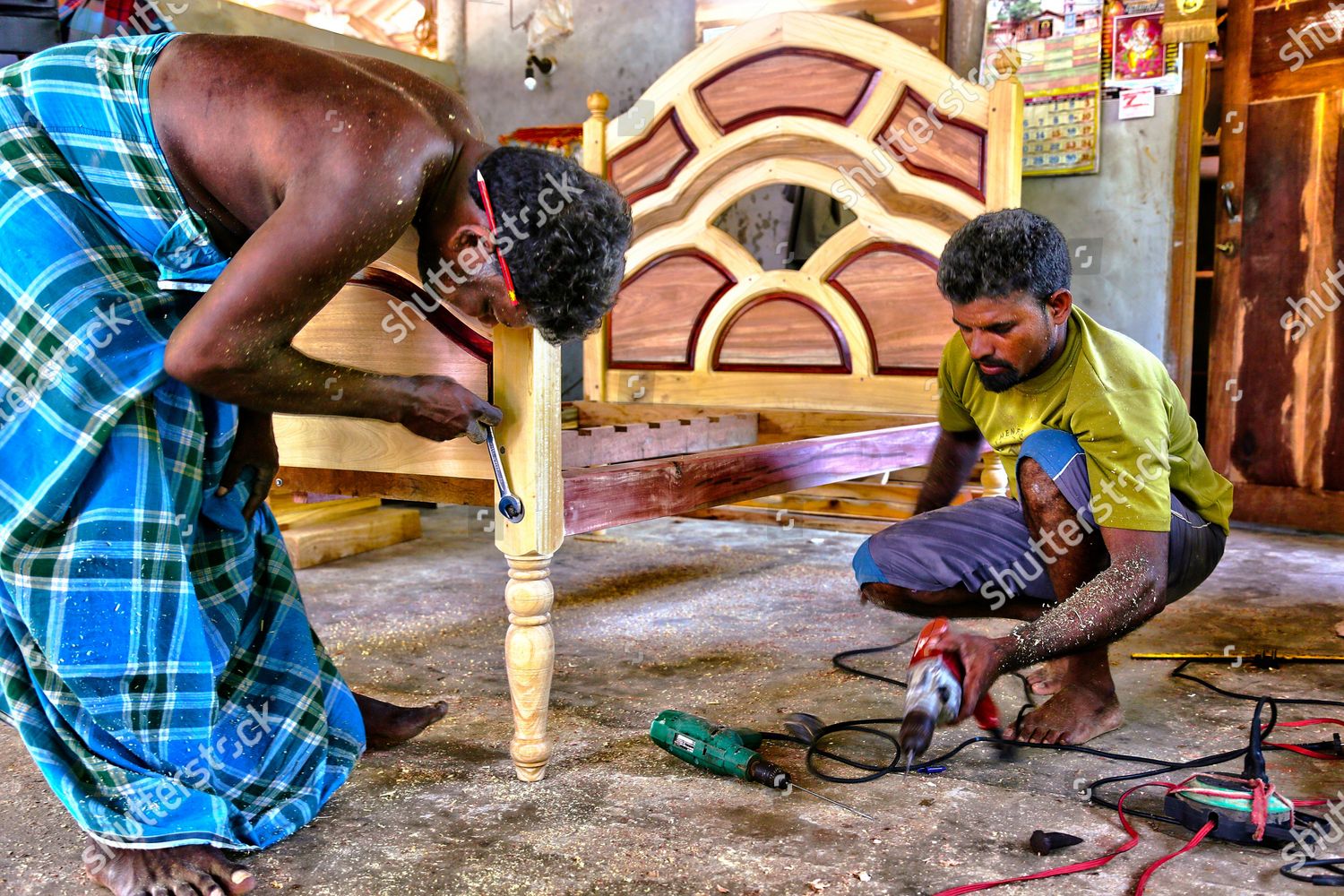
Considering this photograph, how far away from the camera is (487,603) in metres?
3.15

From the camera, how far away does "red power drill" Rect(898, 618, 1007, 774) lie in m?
1.50

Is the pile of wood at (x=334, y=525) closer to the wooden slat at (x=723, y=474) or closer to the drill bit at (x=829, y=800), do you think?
the wooden slat at (x=723, y=474)

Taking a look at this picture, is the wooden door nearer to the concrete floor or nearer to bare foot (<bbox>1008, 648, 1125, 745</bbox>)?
the concrete floor

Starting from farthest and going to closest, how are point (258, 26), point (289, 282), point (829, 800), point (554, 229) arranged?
point (258, 26) < point (829, 800) < point (554, 229) < point (289, 282)

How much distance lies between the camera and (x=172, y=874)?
55.4 inches

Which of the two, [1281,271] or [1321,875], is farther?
[1281,271]

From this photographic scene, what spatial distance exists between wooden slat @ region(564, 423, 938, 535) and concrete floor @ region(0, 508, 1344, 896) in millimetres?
420

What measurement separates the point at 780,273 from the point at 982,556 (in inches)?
76.8

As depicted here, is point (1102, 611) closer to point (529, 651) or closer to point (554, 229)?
point (529, 651)

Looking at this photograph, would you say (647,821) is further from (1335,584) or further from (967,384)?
(1335,584)

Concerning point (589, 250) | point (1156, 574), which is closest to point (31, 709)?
point (589, 250)

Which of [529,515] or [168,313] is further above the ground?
[168,313]

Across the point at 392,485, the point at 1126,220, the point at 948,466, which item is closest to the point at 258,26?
the point at 392,485

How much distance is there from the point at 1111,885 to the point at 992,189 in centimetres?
243
